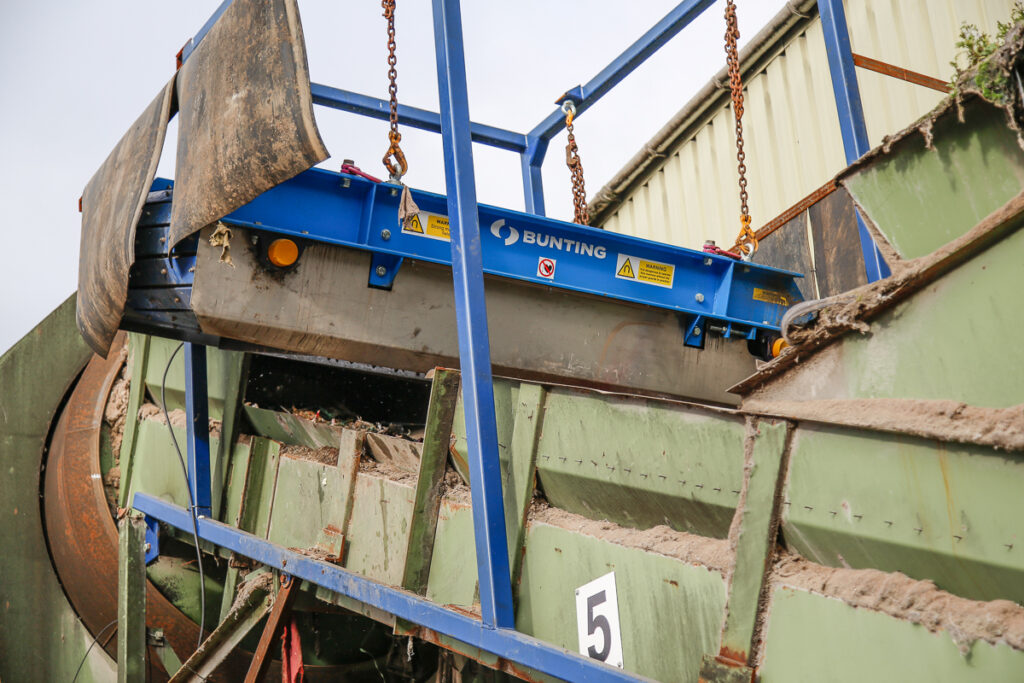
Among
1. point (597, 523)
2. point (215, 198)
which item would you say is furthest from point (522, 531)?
point (215, 198)

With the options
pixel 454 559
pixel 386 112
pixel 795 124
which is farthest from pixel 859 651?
pixel 795 124

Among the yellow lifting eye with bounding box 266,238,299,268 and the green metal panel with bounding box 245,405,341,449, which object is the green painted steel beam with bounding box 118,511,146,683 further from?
the yellow lifting eye with bounding box 266,238,299,268

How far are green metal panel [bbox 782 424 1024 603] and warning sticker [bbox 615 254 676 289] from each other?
1.71 m

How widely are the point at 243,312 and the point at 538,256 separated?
3.59 feet

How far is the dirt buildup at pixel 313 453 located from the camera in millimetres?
3500

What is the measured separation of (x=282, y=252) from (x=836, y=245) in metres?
3.11

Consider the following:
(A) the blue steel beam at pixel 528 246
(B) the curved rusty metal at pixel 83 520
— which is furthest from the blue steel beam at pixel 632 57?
(B) the curved rusty metal at pixel 83 520

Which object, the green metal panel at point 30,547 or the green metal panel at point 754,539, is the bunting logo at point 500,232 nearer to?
the green metal panel at point 754,539

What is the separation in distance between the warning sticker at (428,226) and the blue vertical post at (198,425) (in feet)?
5.07

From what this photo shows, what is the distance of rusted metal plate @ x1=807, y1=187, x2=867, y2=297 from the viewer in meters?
4.48

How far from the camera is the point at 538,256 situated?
10.5 ft

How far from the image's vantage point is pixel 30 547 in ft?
15.8

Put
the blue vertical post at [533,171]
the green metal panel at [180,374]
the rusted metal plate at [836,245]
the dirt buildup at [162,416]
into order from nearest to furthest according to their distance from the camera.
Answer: the green metal panel at [180,374] → the dirt buildup at [162,416] → the rusted metal plate at [836,245] → the blue vertical post at [533,171]

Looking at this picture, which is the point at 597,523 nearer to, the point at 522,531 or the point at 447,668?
the point at 522,531
